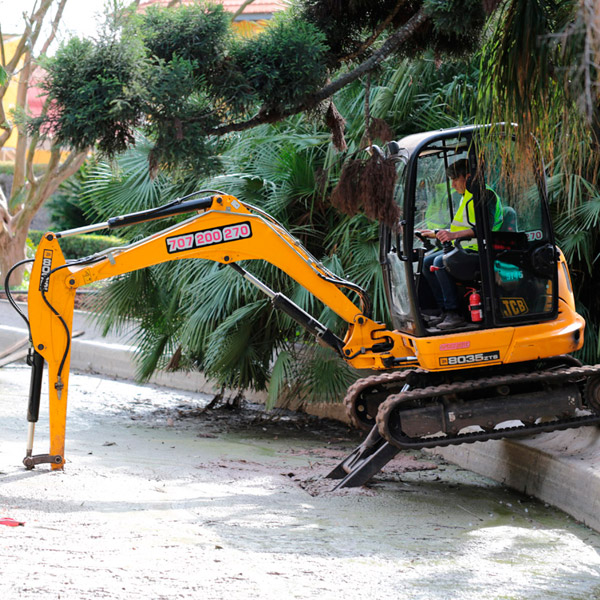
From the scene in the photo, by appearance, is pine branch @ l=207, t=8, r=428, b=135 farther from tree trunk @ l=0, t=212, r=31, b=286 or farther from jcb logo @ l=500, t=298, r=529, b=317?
tree trunk @ l=0, t=212, r=31, b=286

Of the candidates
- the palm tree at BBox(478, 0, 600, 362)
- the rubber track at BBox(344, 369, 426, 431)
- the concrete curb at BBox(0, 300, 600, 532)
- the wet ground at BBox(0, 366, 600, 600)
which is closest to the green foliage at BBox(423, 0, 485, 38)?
the palm tree at BBox(478, 0, 600, 362)

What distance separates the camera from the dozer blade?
20.8 feet

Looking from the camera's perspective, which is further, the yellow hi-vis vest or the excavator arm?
the excavator arm

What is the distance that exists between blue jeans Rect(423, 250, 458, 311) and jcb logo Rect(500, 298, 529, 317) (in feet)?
1.20

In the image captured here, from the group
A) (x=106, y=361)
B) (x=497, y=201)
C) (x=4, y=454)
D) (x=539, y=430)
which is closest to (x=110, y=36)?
(x=497, y=201)

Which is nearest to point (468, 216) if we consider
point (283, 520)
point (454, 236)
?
point (454, 236)

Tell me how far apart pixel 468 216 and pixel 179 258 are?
7.51 ft

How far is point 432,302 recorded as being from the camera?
21.1 ft

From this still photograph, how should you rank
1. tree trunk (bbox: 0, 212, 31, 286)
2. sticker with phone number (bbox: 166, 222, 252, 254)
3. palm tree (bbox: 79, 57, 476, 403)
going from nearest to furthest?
sticker with phone number (bbox: 166, 222, 252, 254), palm tree (bbox: 79, 57, 476, 403), tree trunk (bbox: 0, 212, 31, 286)

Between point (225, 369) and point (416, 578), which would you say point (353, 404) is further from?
point (416, 578)

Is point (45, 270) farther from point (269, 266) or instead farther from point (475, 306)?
point (475, 306)

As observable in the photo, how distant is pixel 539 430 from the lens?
253 inches

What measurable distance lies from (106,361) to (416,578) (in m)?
10.6

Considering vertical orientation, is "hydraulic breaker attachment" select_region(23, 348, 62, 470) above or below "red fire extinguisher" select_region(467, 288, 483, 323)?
below
